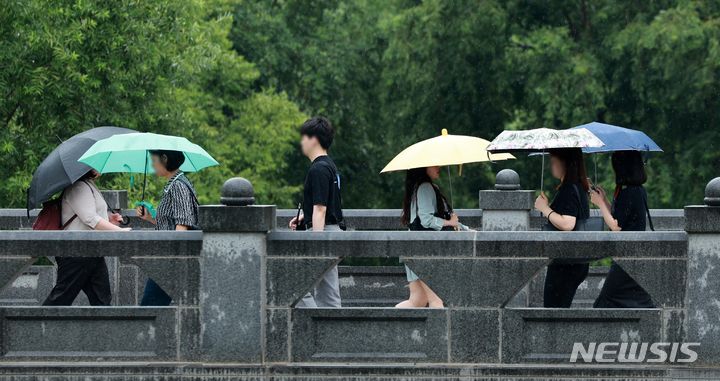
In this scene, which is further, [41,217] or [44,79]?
[44,79]

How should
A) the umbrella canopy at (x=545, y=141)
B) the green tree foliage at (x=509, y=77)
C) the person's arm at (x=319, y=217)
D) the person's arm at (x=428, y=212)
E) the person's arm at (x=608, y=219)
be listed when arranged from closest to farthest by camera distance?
1. the umbrella canopy at (x=545, y=141)
2. the person's arm at (x=319, y=217)
3. the person's arm at (x=608, y=219)
4. the person's arm at (x=428, y=212)
5. the green tree foliage at (x=509, y=77)

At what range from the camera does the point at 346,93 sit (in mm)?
39219

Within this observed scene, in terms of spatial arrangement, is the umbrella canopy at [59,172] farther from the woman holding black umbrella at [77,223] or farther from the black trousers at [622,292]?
the black trousers at [622,292]

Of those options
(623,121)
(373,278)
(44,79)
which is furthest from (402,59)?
(373,278)

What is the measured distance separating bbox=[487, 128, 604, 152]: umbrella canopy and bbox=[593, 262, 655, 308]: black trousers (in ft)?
2.98

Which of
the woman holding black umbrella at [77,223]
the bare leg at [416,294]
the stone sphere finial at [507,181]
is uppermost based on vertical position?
the stone sphere finial at [507,181]

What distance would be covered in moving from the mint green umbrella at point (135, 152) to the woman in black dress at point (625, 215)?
2964mm

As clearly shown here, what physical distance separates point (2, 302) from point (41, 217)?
277 centimetres

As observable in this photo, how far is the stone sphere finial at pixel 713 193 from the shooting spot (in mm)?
9078

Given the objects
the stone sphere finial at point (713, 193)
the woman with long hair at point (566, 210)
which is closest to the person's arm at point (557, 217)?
the woman with long hair at point (566, 210)

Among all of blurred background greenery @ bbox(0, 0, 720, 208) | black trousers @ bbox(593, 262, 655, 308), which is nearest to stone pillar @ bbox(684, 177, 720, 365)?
black trousers @ bbox(593, 262, 655, 308)

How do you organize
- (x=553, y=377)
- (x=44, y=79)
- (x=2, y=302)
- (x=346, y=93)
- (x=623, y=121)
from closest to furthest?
1. (x=553, y=377)
2. (x=2, y=302)
3. (x=44, y=79)
4. (x=623, y=121)
5. (x=346, y=93)

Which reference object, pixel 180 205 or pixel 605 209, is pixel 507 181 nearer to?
pixel 605 209

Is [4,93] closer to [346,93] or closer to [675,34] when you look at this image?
[675,34]
